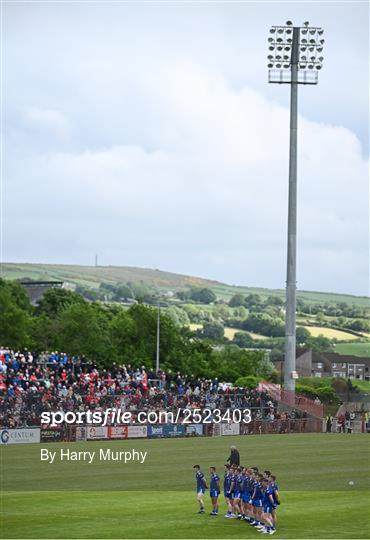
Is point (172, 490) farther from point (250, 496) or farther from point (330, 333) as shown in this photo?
point (330, 333)

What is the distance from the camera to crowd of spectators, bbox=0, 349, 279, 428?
5009cm

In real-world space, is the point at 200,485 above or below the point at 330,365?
below

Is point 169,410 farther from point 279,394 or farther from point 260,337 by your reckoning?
point 260,337

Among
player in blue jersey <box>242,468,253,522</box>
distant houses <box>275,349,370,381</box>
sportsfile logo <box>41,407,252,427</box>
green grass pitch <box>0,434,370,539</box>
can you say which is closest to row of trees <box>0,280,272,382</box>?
distant houses <box>275,349,370,381</box>

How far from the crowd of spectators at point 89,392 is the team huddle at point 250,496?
19.3 m

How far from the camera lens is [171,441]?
53.1 m

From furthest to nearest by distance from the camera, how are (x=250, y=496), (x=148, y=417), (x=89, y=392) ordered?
(x=148, y=417), (x=89, y=392), (x=250, y=496)

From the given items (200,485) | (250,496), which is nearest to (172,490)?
(200,485)

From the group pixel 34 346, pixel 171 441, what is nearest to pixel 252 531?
pixel 171 441

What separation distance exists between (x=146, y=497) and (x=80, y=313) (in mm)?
60493

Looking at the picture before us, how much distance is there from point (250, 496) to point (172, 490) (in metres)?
8.95

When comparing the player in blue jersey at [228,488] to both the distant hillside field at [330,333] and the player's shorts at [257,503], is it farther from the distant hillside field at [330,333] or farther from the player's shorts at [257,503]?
the distant hillside field at [330,333]

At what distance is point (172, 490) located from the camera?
3800 centimetres

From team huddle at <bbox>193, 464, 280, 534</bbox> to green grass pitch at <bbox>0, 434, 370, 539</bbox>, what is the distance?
41 centimetres
